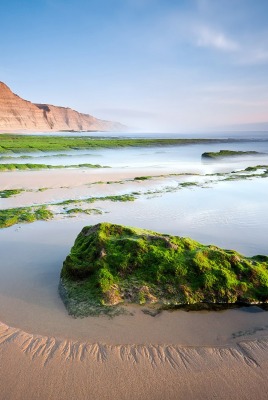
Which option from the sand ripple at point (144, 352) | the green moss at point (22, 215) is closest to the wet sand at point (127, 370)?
the sand ripple at point (144, 352)

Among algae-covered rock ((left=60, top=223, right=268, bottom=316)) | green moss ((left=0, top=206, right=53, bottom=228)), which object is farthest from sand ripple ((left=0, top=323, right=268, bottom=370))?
green moss ((left=0, top=206, right=53, bottom=228))

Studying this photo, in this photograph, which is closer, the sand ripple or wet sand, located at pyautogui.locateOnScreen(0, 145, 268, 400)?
wet sand, located at pyautogui.locateOnScreen(0, 145, 268, 400)

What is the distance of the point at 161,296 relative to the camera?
5.09 meters

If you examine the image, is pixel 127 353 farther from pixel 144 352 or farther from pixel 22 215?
pixel 22 215

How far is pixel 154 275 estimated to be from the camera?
531 centimetres

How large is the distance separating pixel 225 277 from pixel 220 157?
35.2 m

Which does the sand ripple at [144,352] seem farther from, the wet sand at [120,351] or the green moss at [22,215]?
the green moss at [22,215]

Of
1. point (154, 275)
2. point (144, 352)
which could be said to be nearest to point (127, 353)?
point (144, 352)

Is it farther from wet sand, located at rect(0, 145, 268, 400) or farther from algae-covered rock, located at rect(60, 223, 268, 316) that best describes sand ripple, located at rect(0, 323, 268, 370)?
algae-covered rock, located at rect(60, 223, 268, 316)

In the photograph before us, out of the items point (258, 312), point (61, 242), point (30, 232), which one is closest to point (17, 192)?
point (30, 232)

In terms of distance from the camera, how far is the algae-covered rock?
5062 mm

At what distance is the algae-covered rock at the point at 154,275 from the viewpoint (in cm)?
506

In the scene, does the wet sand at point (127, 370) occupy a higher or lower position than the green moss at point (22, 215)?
higher

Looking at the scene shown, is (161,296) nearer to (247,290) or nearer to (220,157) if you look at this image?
(247,290)
